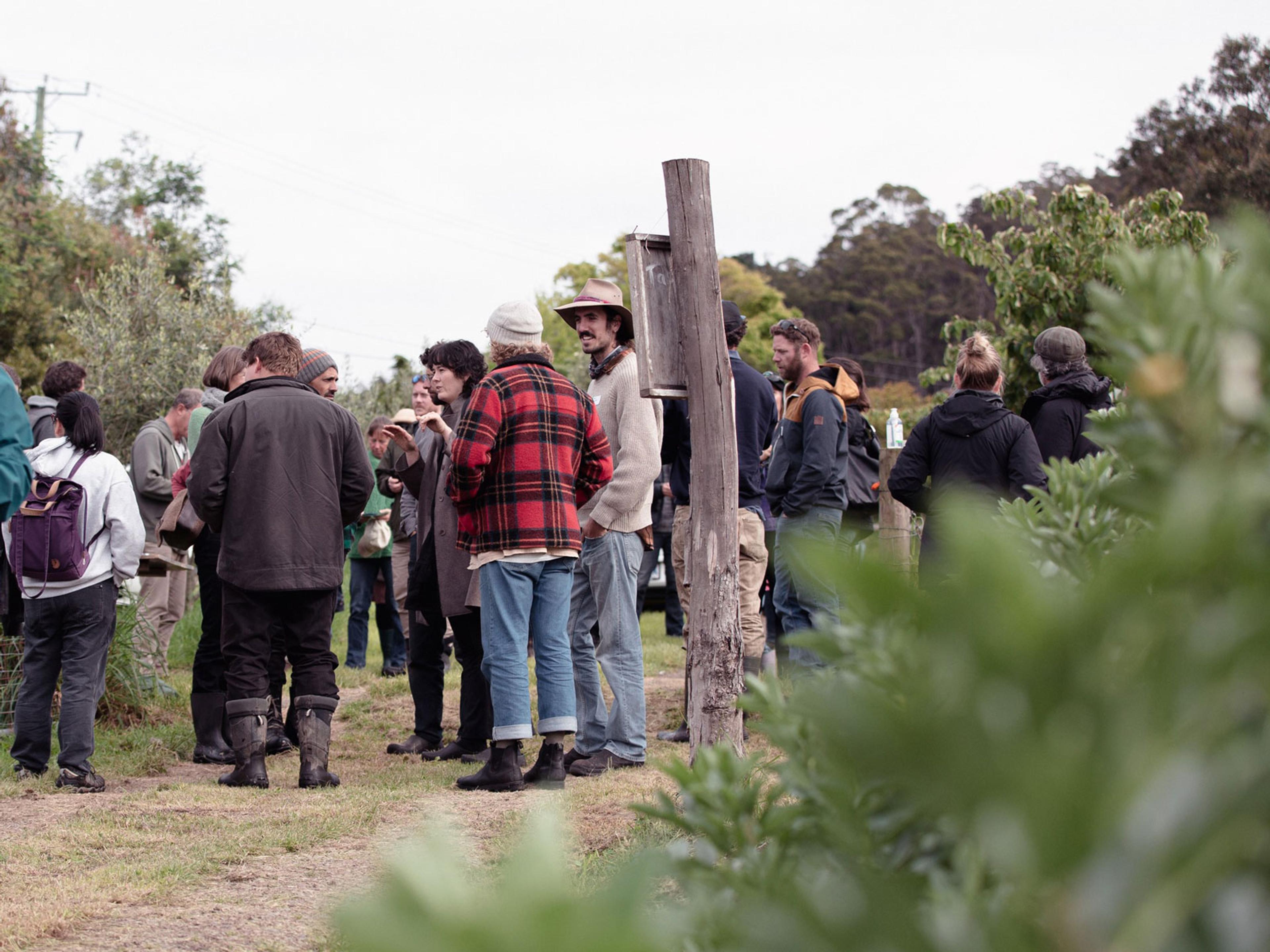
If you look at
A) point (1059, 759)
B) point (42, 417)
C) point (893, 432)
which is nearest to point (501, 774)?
point (42, 417)

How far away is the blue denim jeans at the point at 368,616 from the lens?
10227 mm

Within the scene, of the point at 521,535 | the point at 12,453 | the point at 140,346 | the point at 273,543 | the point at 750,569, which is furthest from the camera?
the point at 140,346

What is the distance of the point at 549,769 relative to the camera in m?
5.75

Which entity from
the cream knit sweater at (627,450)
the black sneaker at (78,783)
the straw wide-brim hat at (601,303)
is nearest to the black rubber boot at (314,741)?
the black sneaker at (78,783)

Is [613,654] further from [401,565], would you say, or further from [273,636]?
[401,565]

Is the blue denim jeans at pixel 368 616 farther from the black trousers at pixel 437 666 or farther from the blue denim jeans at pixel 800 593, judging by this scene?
the blue denim jeans at pixel 800 593

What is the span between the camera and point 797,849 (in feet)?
4.44

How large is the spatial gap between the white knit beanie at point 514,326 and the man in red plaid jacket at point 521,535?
55 millimetres

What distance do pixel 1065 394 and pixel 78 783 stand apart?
515 centimetres

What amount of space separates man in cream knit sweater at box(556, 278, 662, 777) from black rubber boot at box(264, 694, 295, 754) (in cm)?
188

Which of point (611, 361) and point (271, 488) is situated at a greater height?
point (611, 361)

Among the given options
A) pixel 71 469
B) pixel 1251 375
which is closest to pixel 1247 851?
pixel 1251 375

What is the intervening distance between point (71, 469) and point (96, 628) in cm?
79

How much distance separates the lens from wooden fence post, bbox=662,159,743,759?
16.5 feet
